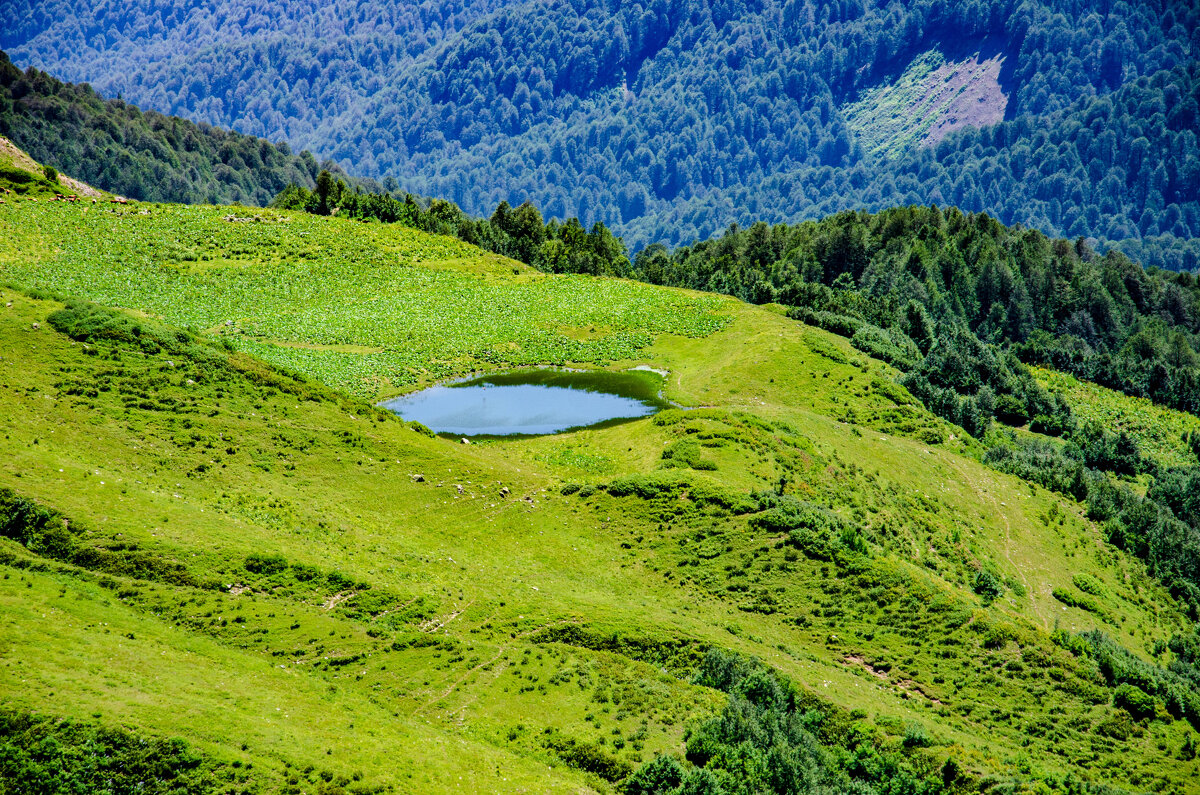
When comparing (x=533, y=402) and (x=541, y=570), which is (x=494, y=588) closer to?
(x=541, y=570)

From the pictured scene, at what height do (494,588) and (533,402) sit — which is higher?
(494,588)

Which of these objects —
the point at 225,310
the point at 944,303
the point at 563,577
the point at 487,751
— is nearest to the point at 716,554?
the point at 563,577

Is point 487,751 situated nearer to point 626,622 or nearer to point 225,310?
point 626,622

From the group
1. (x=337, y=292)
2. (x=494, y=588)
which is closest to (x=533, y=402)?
(x=494, y=588)

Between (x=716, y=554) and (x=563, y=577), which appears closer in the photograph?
(x=563, y=577)

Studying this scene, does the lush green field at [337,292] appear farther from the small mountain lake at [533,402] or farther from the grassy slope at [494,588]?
the grassy slope at [494,588]

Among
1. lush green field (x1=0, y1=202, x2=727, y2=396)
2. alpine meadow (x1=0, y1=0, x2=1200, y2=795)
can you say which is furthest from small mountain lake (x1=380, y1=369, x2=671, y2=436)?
lush green field (x1=0, y1=202, x2=727, y2=396)

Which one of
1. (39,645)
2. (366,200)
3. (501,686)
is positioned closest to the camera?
(39,645)
